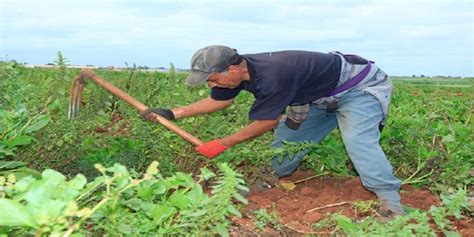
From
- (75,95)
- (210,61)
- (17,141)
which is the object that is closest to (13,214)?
(17,141)

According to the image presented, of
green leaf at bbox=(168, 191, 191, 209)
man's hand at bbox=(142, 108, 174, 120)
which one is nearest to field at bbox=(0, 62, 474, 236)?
man's hand at bbox=(142, 108, 174, 120)

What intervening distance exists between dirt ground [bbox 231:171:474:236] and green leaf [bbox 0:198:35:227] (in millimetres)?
2219

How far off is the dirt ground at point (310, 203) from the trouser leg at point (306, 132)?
0.20 meters

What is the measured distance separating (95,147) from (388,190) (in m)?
2.01

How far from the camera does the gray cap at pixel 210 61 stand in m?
3.81

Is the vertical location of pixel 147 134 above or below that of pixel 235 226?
above

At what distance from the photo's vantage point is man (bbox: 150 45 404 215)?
3918 mm

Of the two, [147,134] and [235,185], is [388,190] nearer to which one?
[147,134]

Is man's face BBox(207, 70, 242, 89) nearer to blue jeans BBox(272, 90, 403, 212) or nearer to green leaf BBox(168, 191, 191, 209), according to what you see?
blue jeans BBox(272, 90, 403, 212)

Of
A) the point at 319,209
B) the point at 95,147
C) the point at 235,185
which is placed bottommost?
the point at 319,209

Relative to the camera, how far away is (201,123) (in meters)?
4.82

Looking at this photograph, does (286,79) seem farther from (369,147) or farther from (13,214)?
(13,214)

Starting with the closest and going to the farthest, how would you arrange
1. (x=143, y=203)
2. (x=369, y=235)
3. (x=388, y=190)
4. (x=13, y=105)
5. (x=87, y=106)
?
(x=143, y=203) → (x=369, y=235) → (x=13, y=105) → (x=388, y=190) → (x=87, y=106)

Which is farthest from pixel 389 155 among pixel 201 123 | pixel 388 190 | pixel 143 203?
pixel 143 203
